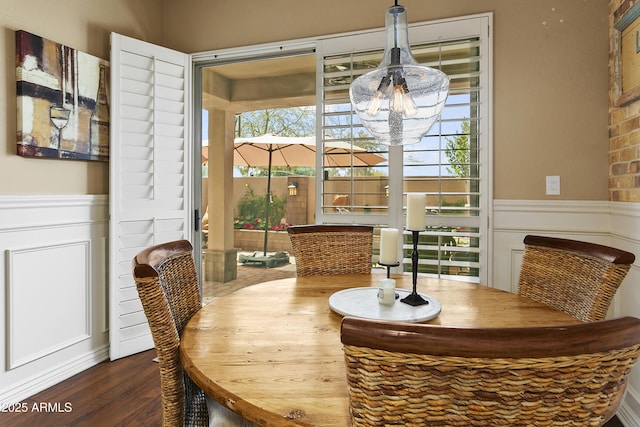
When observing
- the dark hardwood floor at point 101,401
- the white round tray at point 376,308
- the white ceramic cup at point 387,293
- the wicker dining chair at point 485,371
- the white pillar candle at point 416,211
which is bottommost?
the dark hardwood floor at point 101,401

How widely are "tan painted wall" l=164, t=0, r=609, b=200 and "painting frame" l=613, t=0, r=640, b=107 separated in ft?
0.56

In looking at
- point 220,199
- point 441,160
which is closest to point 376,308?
point 441,160

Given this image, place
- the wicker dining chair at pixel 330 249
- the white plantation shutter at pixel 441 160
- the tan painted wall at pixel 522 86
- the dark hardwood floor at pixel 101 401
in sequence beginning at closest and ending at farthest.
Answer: the dark hardwood floor at pixel 101 401, the wicker dining chair at pixel 330 249, the tan painted wall at pixel 522 86, the white plantation shutter at pixel 441 160

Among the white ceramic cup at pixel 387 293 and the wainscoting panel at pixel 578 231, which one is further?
the wainscoting panel at pixel 578 231

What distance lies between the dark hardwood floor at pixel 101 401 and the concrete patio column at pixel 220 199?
2424 mm

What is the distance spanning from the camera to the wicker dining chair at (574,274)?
135 centimetres

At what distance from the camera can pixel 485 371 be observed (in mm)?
554

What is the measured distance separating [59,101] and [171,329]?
78.8 inches

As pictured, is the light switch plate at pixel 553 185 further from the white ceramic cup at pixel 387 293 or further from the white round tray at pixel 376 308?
the white ceramic cup at pixel 387 293

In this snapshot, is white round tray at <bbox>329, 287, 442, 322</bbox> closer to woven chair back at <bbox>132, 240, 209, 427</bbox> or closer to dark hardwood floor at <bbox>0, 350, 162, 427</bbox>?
woven chair back at <bbox>132, 240, 209, 427</bbox>

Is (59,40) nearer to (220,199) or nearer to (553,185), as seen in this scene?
(220,199)

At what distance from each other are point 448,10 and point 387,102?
5.35 feet

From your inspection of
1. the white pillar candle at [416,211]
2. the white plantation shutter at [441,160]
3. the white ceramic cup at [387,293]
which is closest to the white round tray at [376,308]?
the white ceramic cup at [387,293]

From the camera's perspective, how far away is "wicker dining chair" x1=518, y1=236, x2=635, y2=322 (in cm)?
135
